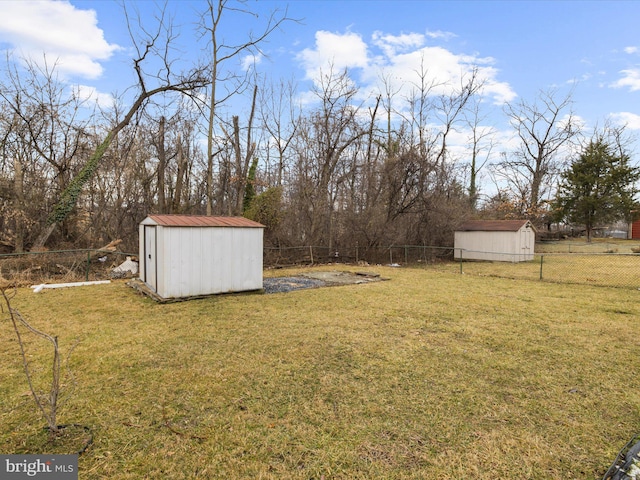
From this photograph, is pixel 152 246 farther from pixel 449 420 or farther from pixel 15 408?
pixel 449 420

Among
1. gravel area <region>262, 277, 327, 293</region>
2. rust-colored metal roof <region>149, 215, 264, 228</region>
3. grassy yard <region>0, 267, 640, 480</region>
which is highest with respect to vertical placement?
rust-colored metal roof <region>149, 215, 264, 228</region>

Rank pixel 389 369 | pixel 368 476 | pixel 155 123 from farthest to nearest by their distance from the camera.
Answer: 1. pixel 155 123
2. pixel 389 369
3. pixel 368 476

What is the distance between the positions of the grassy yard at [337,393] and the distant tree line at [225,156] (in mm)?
7470

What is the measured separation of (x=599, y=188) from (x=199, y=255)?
33.4 metres

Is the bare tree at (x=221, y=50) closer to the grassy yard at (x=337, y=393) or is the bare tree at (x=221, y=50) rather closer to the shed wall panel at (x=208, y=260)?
the shed wall panel at (x=208, y=260)

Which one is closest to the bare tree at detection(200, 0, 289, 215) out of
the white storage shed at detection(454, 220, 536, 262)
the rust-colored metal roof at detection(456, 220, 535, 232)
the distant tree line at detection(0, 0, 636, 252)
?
the distant tree line at detection(0, 0, 636, 252)

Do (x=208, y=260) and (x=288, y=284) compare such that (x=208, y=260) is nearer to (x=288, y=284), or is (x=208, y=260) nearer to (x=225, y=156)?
(x=288, y=284)

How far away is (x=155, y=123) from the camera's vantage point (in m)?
14.4

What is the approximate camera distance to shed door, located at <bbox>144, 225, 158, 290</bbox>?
283 inches

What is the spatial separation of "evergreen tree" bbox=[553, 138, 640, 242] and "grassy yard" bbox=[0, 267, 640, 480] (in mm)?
28200

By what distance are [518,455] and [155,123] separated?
16.1 m

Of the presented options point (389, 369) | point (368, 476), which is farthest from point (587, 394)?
point (368, 476)

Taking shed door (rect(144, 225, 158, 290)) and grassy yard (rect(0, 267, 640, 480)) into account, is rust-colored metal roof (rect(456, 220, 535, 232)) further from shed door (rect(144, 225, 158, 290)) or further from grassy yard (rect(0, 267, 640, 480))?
shed door (rect(144, 225, 158, 290))

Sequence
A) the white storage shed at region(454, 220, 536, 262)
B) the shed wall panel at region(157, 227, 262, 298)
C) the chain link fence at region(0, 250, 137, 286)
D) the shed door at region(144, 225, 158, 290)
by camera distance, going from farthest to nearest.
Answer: the white storage shed at region(454, 220, 536, 262)
the chain link fence at region(0, 250, 137, 286)
the shed door at region(144, 225, 158, 290)
the shed wall panel at region(157, 227, 262, 298)
